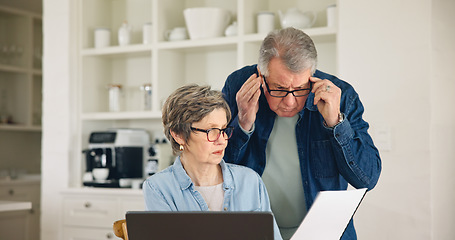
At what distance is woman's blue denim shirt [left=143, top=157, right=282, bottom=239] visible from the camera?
154 cm

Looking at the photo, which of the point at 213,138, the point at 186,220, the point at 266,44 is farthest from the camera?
the point at 266,44

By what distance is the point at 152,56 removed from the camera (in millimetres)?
3660

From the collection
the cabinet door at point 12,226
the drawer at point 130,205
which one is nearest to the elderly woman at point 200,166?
the drawer at point 130,205

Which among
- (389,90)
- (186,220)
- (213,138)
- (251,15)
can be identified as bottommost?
(186,220)

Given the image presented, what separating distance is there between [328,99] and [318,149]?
278 millimetres

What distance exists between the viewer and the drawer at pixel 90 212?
3.56 m

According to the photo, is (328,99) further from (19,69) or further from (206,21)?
(19,69)

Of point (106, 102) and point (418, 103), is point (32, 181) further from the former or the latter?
point (418, 103)

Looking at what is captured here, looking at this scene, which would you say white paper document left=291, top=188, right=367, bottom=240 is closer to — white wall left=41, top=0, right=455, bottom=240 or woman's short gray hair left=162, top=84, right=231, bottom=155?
woman's short gray hair left=162, top=84, right=231, bottom=155

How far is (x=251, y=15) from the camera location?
346cm

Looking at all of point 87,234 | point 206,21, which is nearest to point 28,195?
point 87,234

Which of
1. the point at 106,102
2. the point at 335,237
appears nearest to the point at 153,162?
the point at 106,102

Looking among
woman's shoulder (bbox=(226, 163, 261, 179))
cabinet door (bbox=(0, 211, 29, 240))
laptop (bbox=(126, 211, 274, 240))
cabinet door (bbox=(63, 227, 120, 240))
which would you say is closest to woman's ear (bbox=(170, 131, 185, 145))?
woman's shoulder (bbox=(226, 163, 261, 179))

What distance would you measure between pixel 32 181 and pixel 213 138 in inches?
151
